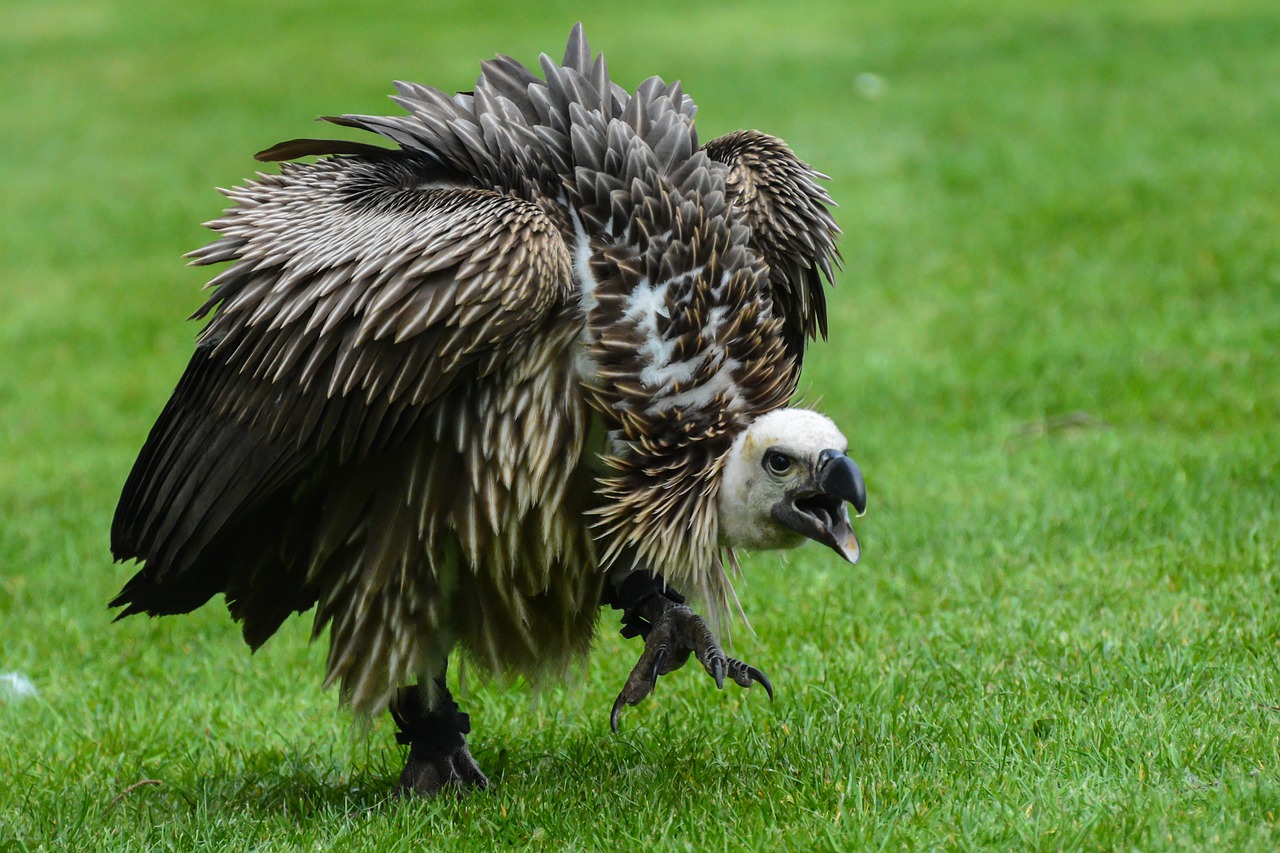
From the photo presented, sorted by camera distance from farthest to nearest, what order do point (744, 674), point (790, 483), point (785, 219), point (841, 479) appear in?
point (785, 219), point (744, 674), point (790, 483), point (841, 479)

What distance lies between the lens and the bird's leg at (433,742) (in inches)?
185

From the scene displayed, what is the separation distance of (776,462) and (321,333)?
127cm

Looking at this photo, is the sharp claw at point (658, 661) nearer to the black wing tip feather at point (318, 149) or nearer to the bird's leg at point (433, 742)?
the bird's leg at point (433, 742)

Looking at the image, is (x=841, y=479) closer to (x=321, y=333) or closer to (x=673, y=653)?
(x=673, y=653)

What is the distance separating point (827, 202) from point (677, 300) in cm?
107

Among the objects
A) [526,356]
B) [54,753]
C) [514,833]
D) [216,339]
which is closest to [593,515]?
[526,356]

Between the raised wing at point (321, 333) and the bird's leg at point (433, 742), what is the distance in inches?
28.3

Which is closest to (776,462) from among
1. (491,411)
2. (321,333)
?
(491,411)

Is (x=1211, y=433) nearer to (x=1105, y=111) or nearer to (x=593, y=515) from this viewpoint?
(x=593, y=515)

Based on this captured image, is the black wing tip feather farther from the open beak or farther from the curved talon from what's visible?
the curved talon

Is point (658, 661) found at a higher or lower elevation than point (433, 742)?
higher

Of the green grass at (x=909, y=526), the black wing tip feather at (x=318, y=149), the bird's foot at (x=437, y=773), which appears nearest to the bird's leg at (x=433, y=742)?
the bird's foot at (x=437, y=773)

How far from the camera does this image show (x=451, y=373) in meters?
4.01

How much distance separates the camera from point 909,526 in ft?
21.6
